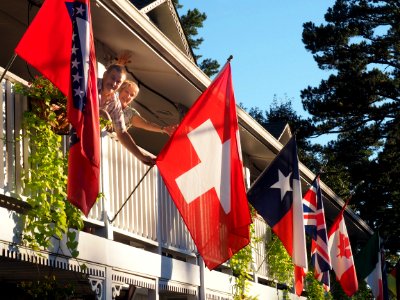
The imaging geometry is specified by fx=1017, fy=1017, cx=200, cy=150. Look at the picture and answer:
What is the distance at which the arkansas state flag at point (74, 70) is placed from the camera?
8727 mm

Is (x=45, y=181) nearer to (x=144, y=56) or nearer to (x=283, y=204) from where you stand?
(x=144, y=56)

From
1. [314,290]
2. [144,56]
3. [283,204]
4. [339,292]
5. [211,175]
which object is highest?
[339,292]

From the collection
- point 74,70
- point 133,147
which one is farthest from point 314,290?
point 74,70

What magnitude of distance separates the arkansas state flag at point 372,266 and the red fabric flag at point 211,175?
47.3 ft

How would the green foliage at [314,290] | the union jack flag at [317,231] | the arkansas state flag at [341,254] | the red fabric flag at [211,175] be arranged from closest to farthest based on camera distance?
the red fabric flag at [211,175], the union jack flag at [317,231], the arkansas state flag at [341,254], the green foliage at [314,290]

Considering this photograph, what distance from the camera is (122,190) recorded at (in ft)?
41.6

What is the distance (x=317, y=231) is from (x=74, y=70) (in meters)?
10.4

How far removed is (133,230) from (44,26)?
14.9 ft

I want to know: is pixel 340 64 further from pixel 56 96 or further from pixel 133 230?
pixel 56 96

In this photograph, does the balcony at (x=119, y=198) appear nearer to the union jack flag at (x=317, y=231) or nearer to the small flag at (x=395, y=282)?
the union jack flag at (x=317, y=231)

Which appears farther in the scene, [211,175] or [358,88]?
[358,88]

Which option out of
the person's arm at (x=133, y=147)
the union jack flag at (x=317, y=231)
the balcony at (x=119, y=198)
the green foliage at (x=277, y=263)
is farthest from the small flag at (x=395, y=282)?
the person's arm at (x=133, y=147)

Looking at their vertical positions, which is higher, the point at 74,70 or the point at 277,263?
the point at 277,263

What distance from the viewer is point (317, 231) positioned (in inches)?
731
